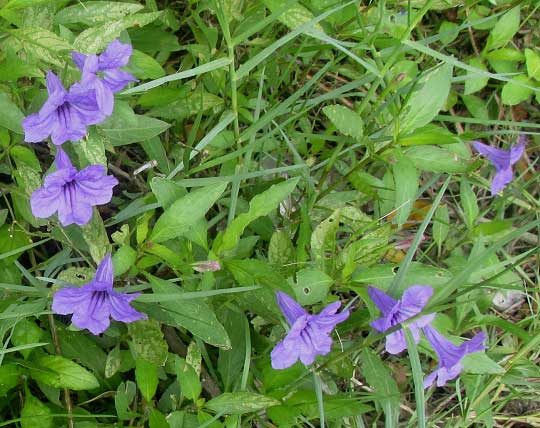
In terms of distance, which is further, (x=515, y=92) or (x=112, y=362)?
(x=515, y=92)

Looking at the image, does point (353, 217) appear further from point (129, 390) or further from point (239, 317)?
point (129, 390)

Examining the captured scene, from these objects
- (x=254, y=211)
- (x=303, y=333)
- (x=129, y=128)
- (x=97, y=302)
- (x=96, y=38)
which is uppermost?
(x=96, y=38)

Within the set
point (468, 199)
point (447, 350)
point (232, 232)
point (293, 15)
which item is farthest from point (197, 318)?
point (468, 199)

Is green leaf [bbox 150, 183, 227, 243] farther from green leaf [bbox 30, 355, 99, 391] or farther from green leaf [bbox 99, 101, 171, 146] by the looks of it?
green leaf [bbox 30, 355, 99, 391]

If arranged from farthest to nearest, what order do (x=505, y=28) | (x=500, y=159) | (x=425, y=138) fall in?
(x=505, y=28)
(x=500, y=159)
(x=425, y=138)

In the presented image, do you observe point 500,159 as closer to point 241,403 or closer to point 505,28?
point 505,28

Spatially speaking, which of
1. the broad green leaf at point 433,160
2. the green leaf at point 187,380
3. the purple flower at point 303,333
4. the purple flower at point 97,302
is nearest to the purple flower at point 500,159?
the broad green leaf at point 433,160

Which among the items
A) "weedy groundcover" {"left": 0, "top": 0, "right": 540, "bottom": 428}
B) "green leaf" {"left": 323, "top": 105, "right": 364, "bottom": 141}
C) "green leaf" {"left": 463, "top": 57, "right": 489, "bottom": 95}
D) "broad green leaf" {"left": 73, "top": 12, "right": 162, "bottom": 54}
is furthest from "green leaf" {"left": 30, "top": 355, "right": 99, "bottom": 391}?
"green leaf" {"left": 463, "top": 57, "right": 489, "bottom": 95}
